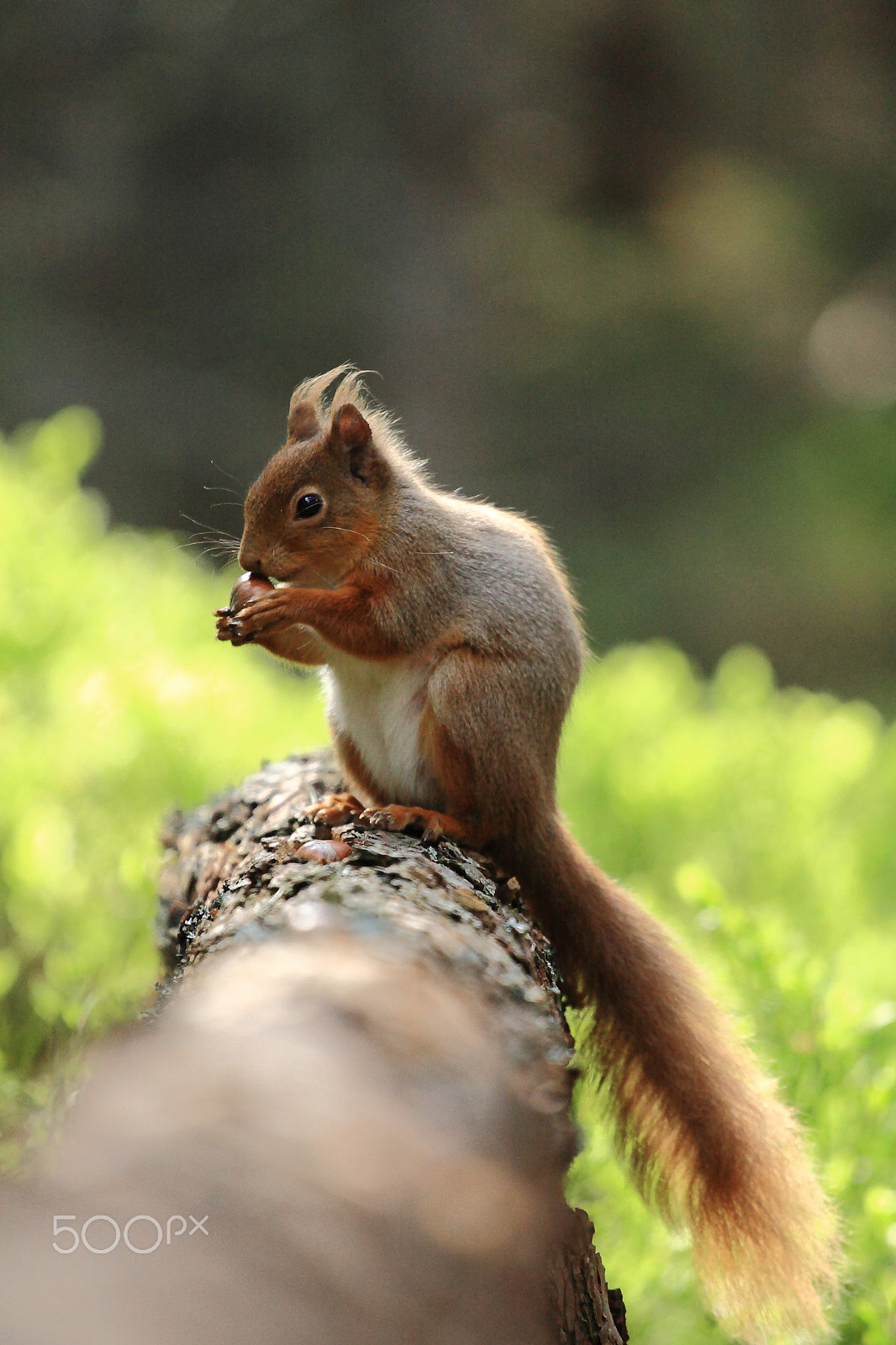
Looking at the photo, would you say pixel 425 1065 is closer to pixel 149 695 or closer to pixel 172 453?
pixel 149 695

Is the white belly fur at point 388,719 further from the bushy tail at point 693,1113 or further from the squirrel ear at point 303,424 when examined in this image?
the squirrel ear at point 303,424

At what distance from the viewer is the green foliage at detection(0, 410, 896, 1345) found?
6.12 ft

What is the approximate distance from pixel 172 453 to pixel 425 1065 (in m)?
6.34

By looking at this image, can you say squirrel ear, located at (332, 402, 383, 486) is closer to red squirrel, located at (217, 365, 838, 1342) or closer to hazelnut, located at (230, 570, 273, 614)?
red squirrel, located at (217, 365, 838, 1342)

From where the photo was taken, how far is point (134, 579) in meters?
3.46

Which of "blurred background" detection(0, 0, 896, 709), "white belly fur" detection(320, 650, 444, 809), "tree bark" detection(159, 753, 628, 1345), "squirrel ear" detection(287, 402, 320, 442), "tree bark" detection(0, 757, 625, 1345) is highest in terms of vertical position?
"blurred background" detection(0, 0, 896, 709)

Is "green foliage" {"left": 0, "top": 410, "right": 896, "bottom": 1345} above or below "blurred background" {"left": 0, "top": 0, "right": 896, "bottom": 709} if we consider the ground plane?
below

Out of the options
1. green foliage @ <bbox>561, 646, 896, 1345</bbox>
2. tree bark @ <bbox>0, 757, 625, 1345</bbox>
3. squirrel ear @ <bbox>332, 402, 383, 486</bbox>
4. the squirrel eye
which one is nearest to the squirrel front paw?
the squirrel eye

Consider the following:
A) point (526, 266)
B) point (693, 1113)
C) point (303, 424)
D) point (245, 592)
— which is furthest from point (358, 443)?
point (526, 266)

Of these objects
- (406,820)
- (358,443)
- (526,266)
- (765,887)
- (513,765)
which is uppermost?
(526,266)

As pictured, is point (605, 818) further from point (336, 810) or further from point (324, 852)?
point (324, 852)

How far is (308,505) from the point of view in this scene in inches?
66.8

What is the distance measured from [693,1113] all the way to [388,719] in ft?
2.10

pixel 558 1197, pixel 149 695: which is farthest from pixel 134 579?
pixel 558 1197
